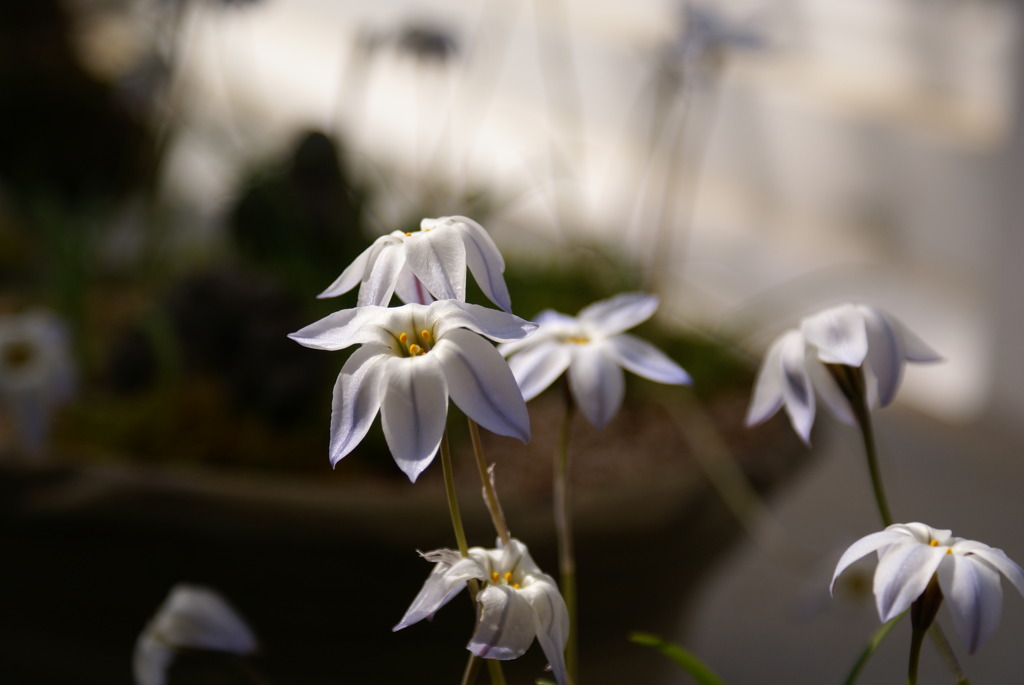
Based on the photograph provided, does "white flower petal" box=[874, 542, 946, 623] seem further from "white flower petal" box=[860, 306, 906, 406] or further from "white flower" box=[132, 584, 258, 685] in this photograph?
"white flower" box=[132, 584, 258, 685]

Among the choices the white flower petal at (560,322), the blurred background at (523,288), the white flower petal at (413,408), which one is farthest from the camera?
the blurred background at (523,288)

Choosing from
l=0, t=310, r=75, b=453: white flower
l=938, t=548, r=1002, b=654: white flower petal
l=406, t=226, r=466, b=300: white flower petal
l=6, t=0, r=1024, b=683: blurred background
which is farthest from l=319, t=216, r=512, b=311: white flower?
l=0, t=310, r=75, b=453: white flower

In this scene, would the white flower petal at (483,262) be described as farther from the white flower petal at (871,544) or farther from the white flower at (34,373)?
the white flower at (34,373)

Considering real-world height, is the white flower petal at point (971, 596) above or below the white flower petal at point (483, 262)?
below

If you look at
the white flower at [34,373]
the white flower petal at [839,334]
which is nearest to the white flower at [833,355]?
the white flower petal at [839,334]

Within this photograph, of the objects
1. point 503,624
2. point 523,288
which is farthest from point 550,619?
point 523,288

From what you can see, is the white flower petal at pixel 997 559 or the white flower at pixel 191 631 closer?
the white flower petal at pixel 997 559

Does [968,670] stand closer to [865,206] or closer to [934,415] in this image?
[934,415]
